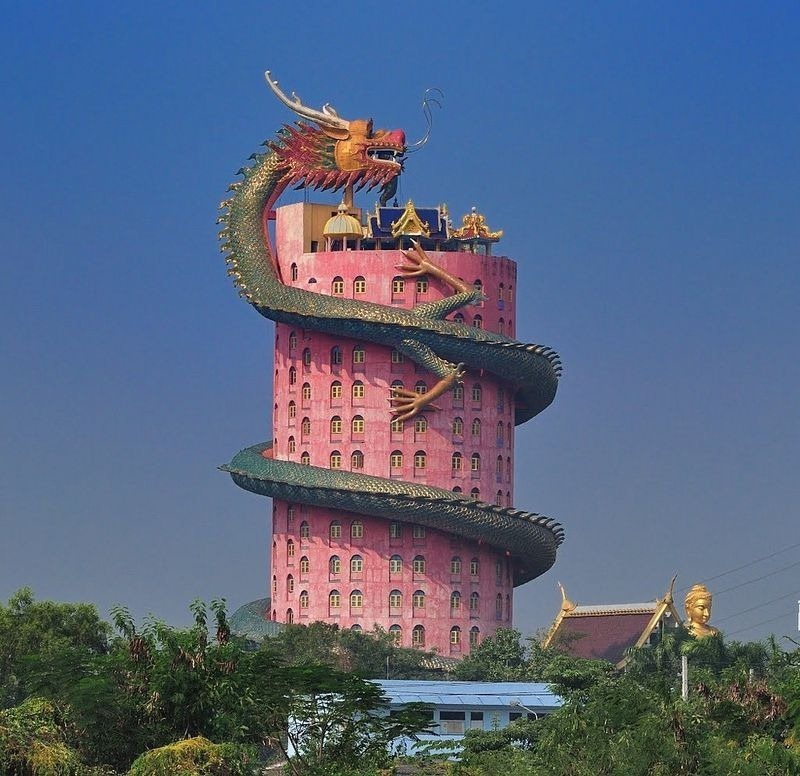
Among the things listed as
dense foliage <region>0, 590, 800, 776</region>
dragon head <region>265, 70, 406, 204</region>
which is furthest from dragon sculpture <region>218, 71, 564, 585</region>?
dense foliage <region>0, 590, 800, 776</region>

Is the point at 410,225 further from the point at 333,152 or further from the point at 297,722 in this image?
the point at 297,722

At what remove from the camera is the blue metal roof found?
9462 centimetres

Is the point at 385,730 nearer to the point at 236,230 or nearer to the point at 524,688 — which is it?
the point at 524,688

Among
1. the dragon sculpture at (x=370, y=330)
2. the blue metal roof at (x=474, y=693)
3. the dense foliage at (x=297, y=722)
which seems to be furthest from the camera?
the dragon sculpture at (x=370, y=330)

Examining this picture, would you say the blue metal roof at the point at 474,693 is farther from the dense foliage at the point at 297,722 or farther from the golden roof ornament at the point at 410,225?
the golden roof ornament at the point at 410,225

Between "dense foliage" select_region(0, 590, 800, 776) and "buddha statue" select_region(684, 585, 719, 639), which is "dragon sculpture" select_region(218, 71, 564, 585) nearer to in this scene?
"buddha statue" select_region(684, 585, 719, 639)

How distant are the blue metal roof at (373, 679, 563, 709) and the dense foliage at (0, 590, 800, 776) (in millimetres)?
9653

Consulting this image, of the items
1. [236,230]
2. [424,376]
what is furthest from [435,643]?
[236,230]

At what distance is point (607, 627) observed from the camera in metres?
117

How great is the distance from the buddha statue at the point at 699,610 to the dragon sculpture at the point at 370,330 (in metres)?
5.42

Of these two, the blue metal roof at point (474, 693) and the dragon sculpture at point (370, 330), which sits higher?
the dragon sculpture at point (370, 330)

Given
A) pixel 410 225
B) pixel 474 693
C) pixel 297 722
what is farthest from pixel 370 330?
pixel 297 722

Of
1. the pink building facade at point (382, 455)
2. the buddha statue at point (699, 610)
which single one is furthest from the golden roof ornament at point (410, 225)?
the buddha statue at point (699, 610)

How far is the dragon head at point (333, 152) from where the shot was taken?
11175 centimetres
